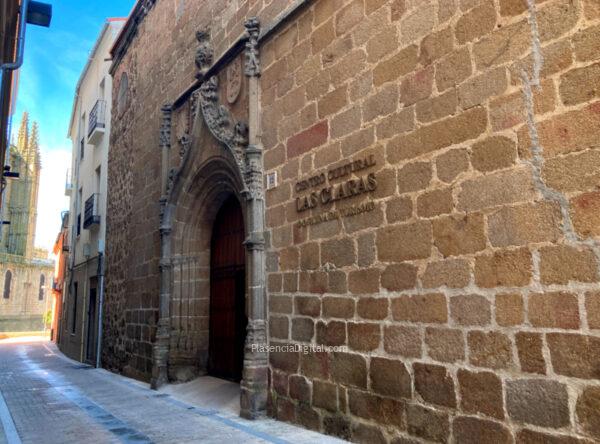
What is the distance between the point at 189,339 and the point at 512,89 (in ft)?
17.9

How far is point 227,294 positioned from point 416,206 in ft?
12.8

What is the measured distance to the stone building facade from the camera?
259cm

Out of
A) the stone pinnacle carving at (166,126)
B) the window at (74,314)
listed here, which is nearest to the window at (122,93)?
the stone pinnacle carving at (166,126)

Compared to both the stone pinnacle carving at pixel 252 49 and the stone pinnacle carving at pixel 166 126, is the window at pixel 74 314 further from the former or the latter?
the stone pinnacle carving at pixel 252 49

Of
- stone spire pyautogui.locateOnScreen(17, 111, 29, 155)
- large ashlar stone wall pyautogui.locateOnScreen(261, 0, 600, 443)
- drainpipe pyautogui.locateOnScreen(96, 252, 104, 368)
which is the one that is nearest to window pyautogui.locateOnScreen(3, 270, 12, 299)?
stone spire pyautogui.locateOnScreen(17, 111, 29, 155)

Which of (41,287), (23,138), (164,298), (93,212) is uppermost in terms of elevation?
(23,138)

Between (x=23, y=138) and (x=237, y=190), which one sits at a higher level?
(x=23, y=138)

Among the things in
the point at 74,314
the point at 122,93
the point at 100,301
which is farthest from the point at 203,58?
the point at 74,314

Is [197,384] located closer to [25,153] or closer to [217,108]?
[217,108]

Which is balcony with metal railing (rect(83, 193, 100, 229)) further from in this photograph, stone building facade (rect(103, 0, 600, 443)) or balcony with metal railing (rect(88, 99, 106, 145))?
stone building facade (rect(103, 0, 600, 443))

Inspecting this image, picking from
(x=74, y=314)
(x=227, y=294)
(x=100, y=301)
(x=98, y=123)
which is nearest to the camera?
(x=227, y=294)

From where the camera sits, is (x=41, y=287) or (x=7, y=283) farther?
(x=41, y=287)

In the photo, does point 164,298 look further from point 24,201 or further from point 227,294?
point 24,201

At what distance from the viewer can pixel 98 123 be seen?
1326 cm
